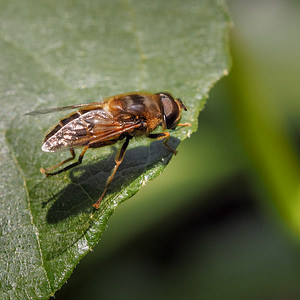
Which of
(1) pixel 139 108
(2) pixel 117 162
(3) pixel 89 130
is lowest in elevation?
(2) pixel 117 162

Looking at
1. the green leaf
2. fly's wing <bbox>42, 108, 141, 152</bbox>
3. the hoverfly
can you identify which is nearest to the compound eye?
the hoverfly

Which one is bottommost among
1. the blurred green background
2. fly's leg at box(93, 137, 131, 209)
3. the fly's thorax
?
the blurred green background

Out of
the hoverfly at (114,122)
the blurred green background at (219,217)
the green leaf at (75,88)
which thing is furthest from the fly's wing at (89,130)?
the blurred green background at (219,217)

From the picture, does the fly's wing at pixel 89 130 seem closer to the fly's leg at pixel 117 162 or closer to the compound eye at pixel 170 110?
the fly's leg at pixel 117 162

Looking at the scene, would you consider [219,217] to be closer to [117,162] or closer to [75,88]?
Answer: [117,162]

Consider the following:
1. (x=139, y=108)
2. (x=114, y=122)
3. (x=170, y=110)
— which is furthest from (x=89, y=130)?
(x=170, y=110)

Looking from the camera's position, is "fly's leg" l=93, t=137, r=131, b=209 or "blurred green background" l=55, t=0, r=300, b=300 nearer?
"fly's leg" l=93, t=137, r=131, b=209

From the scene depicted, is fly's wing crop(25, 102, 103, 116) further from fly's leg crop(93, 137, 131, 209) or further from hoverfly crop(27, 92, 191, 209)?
fly's leg crop(93, 137, 131, 209)
